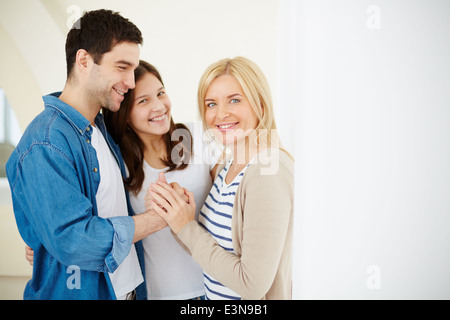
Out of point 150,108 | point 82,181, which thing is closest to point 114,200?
point 82,181

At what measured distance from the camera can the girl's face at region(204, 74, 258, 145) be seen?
108 cm

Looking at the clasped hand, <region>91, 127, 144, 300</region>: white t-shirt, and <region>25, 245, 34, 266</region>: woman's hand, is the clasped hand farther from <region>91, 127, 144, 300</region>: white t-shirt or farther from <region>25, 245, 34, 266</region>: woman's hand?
<region>25, 245, 34, 266</region>: woman's hand

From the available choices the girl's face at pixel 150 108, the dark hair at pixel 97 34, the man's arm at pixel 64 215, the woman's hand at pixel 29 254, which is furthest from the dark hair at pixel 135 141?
the woman's hand at pixel 29 254

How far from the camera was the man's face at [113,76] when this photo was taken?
102 centimetres

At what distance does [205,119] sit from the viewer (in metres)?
1.17

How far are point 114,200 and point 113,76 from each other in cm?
41

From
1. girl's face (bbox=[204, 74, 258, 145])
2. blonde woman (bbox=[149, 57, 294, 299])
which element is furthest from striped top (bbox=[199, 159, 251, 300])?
girl's face (bbox=[204, 74, 258, 145])

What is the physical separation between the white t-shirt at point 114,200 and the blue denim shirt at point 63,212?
27 millimetres

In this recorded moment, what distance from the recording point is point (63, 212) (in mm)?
913

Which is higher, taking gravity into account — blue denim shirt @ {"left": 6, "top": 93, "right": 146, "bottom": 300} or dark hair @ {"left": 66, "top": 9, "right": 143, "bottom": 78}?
dark hair @ {"left": 66, "top": 9, "right": 143, "bottom": 78}

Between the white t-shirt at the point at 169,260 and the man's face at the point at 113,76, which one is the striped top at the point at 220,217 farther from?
the man's face at the point at 113,76

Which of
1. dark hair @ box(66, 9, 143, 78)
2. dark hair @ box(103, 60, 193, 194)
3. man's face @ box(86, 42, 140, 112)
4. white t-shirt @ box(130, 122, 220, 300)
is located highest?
dark hair @ box(66, 9, 143, 78)

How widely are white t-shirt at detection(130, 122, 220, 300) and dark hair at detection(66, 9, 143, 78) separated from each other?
0.40m
